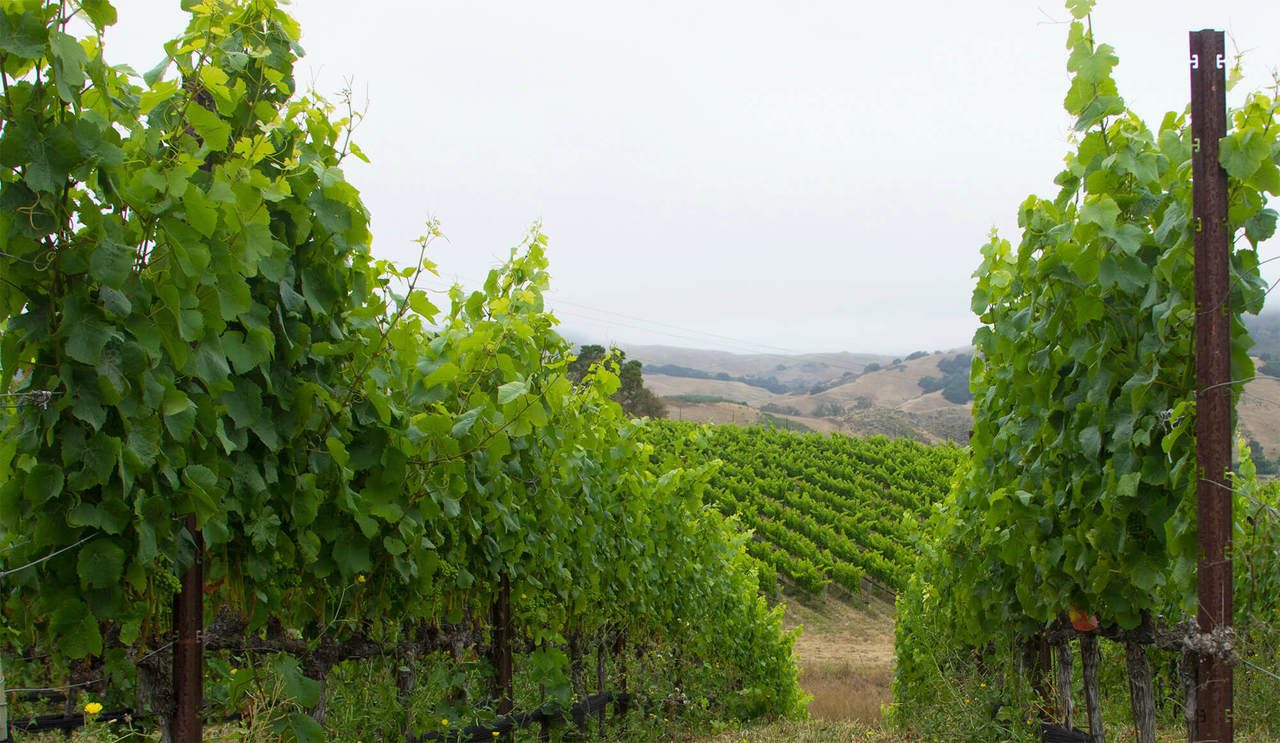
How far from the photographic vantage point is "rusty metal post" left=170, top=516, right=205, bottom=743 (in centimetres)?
273

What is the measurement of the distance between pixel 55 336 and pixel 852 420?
91.0m

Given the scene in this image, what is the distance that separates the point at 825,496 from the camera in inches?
1115

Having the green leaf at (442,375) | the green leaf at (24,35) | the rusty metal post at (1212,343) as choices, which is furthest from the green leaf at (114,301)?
the rusty metal post at (1212,343)

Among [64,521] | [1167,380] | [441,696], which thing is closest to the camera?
[64,521]

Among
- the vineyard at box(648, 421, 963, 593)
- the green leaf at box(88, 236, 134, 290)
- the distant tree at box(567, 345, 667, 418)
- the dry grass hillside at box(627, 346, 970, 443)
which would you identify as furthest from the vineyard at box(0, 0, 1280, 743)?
the dry grass hillside at box(627, 346, 970, 443)

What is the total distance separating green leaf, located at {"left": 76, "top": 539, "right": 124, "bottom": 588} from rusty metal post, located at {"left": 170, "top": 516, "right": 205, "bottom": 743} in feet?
1.05

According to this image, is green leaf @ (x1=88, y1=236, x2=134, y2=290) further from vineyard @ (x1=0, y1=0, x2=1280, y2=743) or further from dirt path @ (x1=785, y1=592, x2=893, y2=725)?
dirt path @ (x1=785, y1=592, x2=893, y2=725)

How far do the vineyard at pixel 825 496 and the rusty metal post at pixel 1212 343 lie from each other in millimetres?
17867

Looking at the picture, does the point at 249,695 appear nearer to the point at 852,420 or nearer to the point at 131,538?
the point at 131,538

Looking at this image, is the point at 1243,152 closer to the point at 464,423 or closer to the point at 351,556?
the point at 464,423

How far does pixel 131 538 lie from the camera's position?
2.46 m

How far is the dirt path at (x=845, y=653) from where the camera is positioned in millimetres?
12203

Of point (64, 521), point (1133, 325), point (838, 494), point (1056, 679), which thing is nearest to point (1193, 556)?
point (1133, 325)

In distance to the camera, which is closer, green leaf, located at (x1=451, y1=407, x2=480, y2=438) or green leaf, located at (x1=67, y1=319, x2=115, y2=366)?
green leaf, located at (x1=67, y1=319, x2=115, y2=366)
